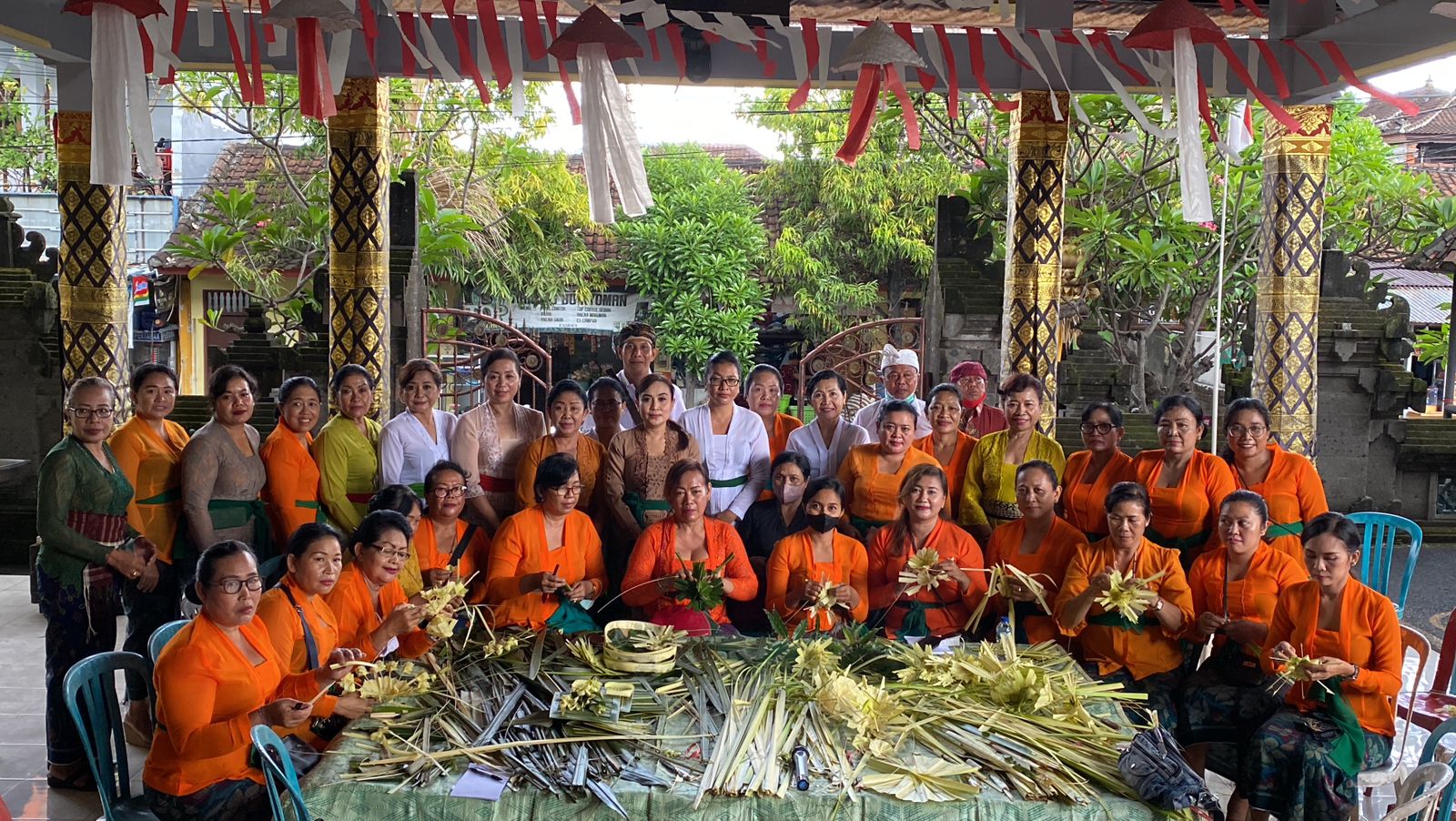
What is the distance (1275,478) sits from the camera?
5.01 m

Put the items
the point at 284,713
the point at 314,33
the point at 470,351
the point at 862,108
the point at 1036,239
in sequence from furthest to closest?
the point at 470,351
the point at 1036,239
the point at 862,108
the point at 314,33
the point at 284,713

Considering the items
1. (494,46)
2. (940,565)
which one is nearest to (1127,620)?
(940,565)

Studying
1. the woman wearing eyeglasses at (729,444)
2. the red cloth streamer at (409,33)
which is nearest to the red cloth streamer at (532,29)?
the red cloth streamer at (409,33)

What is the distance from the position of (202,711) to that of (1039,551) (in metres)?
2.92

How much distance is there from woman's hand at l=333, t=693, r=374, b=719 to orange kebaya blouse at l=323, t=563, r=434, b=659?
1.36ft

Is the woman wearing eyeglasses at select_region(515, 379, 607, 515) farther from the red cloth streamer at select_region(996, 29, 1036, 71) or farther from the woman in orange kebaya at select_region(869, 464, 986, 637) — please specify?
the red cloth streamer at select_region(996, 29, 1036, 71)

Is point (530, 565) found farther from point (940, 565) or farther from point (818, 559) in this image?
point (940, 565)

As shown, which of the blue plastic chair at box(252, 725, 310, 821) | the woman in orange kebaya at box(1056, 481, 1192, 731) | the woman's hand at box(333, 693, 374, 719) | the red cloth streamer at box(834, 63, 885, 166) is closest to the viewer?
the blue plastic chair at box(252, 725, 310, 821)

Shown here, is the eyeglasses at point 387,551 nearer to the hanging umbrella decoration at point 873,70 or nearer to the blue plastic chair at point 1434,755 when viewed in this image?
the hanging umbrella decoration at point 873,70

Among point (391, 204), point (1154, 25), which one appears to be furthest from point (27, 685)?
point (1154, 25)

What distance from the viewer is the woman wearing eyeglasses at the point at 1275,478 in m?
4.97

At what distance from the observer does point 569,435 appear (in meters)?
5.12

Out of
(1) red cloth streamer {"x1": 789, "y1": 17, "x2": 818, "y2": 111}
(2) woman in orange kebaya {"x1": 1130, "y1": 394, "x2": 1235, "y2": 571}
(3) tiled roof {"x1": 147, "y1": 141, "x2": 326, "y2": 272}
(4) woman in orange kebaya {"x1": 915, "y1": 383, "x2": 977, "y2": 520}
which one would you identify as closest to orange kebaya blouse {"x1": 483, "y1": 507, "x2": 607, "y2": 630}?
(4) woman in orange kebaya {"x1": 915, "y1": 383, "x2": 977, "y2": 520}

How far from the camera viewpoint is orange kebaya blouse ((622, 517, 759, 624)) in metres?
4.43
